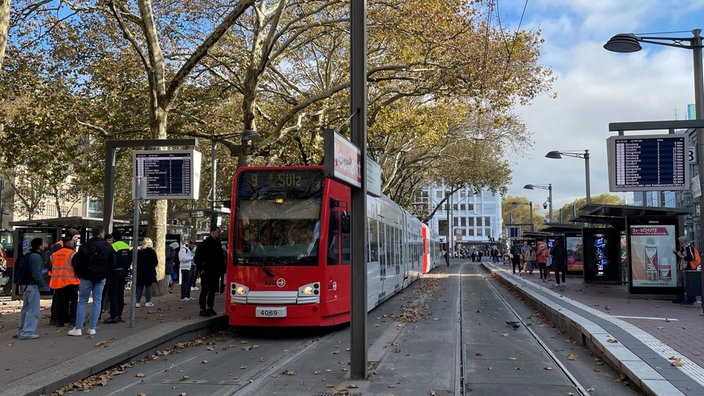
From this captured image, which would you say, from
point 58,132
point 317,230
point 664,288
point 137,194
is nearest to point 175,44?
point 58,132

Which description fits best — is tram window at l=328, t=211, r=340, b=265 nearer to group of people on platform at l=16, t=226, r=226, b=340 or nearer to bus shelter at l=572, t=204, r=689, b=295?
group of people on platform at l=16, t=226, r=226, b=340

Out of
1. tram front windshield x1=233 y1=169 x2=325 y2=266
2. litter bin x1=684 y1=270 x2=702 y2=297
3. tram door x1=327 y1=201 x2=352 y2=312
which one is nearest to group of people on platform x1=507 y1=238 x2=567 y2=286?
litter bin x1=684 y1=270 x2=702 y2=297

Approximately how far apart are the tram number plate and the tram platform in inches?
53.2

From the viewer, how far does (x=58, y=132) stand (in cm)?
1848

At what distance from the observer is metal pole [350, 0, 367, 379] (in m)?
7.21

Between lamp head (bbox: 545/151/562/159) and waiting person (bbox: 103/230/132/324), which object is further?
lamp head (bbox: 545/151/562/159)

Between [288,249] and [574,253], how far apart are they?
73.6 feet

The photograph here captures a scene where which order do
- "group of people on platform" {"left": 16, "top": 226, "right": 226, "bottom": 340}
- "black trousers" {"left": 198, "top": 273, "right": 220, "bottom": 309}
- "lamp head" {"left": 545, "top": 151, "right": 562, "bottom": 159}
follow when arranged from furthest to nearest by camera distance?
"lamp head" {"left": 545, "top": 151, "right": 562, "bottom": 159}
"black trousers" {"left": 198, "top": 273, "right": 220, "bottom": 309}
"group of people on platform" {"left": 16, "top": 226, "right": 226, "bottom": 340}

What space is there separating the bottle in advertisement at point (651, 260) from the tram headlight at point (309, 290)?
417 inches

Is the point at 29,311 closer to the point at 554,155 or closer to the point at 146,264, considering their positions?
the point at 146,264

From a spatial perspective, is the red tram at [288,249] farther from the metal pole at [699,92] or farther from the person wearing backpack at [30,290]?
the metal pole at [699,92]

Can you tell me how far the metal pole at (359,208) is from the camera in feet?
23.7

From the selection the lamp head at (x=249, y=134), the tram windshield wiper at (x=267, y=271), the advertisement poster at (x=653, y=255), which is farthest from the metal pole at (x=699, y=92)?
the lamp head at (x=249, y=134)

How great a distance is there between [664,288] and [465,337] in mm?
8738
